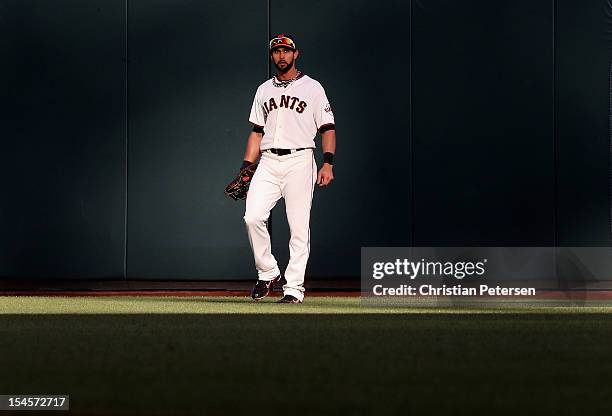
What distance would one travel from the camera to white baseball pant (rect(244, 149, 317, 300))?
471 inches

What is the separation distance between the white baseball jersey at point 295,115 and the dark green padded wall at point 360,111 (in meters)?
2.57

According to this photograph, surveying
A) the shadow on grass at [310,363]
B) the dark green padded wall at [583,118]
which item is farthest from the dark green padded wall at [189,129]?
the shadow on grass at [310,363]

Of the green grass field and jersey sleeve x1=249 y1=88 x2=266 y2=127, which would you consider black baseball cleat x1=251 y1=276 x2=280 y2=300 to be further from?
jersey sleeve x1=249 y1=88 x2=266 y2=127

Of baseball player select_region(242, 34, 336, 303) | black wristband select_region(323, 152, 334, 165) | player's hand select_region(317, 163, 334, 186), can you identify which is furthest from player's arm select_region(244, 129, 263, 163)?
player's hand select_region(317, 163, 334, 186)

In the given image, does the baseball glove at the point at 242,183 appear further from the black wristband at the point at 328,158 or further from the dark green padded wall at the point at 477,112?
the dark green padded wall at the point at 477,112

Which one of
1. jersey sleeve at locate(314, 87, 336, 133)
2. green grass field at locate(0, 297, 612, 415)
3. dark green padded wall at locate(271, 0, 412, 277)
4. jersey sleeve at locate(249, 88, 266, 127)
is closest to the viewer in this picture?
green grass field at locate(0, 297, 612, 415)

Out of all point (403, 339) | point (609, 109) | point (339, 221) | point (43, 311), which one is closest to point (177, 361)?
point (403, 339)

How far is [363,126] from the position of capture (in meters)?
14.8

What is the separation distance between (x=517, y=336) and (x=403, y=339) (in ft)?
2.57

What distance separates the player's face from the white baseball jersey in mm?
177

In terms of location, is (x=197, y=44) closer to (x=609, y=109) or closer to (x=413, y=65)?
(x=413, y=65)

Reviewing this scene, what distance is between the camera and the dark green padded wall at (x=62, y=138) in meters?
14.8

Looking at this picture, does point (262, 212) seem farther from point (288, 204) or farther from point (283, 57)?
point (283, 57)

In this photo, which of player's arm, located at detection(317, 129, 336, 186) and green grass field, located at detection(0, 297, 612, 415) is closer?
green grass field, located at detection(0, 297, 612, 415)
